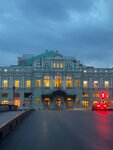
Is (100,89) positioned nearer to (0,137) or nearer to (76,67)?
(76,67)

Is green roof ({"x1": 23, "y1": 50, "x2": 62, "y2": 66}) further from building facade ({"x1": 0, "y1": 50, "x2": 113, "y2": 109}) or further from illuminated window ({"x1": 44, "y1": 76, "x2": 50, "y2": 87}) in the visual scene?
illuminated window ({"x1": 44, "y1": 76, "x2": 50, "y2": 87})

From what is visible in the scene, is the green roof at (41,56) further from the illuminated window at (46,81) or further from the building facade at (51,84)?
the illuminated window at (46,81)

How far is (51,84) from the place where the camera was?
120938 mm

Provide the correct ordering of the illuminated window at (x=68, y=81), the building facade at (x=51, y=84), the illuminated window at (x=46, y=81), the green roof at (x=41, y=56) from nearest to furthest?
the building facade at (x=51, y=84) → the illuminated window at (x=46, y=81) → the illuminated window at (x=68, y=81) → the green roof at (x=41, y=56)

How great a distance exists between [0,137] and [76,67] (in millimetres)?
106371

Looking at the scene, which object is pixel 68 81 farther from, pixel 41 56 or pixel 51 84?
pixel 41 56

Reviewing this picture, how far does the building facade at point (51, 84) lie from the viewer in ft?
391

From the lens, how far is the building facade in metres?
119

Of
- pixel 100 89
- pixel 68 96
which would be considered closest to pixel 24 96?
pixel 68 96

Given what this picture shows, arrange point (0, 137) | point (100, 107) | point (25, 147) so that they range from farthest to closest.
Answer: point (100, 107) → point (0, 137) → point (25, 147)

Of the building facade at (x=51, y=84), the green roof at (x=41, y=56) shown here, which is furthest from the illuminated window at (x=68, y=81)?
the green roof at (x=41, y=56)

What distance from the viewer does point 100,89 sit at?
12456 cm

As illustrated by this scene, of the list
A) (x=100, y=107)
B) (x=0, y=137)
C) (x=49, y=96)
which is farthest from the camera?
(x=49, y=96)

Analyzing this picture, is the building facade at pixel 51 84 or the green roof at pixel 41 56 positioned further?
the green roof at pixel 41 56
